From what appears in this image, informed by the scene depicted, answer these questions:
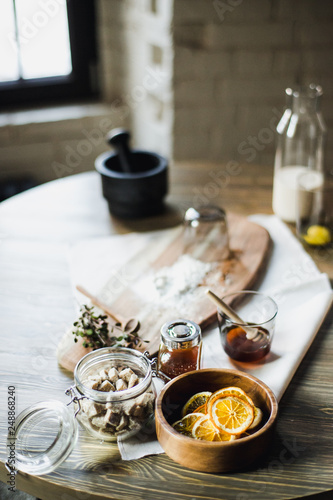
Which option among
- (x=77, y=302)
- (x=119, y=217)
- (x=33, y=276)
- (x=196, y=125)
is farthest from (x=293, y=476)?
(x=196, y=125)

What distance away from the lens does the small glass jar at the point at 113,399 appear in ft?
2.99

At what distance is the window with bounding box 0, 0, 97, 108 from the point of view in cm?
265

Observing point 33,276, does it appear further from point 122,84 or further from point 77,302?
point 122,84

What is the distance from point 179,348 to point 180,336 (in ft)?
0.08

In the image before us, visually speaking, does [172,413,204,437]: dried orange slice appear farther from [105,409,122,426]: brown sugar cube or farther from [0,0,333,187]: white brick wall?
[0,0,333,187]: white brick wall

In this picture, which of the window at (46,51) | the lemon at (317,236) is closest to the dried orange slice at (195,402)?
the lemon at (317,236)

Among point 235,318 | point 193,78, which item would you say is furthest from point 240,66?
point 235,318

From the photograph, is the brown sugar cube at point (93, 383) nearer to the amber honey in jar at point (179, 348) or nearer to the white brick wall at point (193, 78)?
the amber honey in jar at point (179, 348)

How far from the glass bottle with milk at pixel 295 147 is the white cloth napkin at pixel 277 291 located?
64mm

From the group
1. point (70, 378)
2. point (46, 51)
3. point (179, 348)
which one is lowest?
point (70, 378)

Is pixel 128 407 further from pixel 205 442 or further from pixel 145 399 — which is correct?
pixel 205 442

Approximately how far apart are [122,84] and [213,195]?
1367mm

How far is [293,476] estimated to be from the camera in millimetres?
879

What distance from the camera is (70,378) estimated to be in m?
1.08
